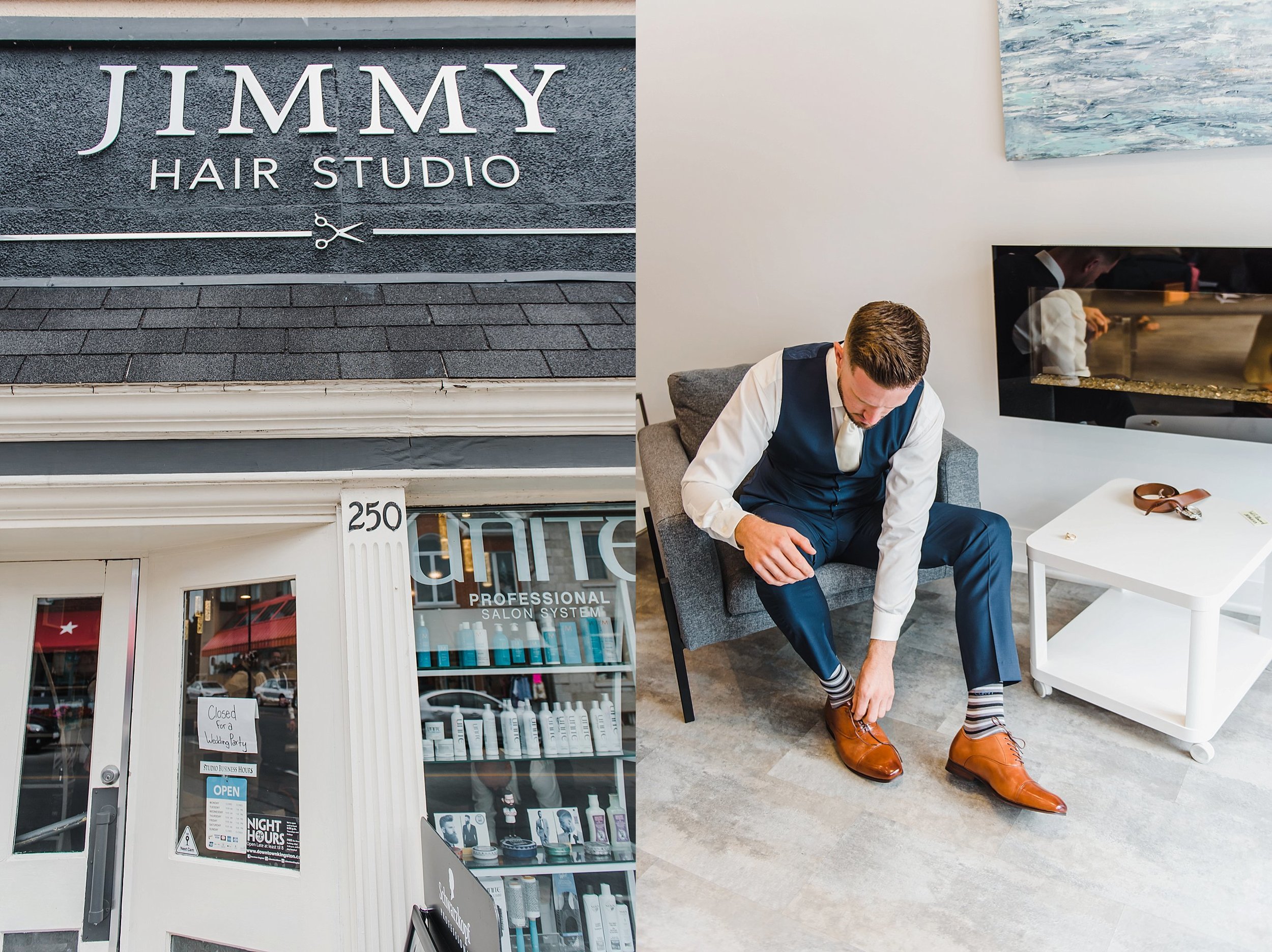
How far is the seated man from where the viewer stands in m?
2.19

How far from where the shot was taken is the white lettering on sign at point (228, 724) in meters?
1.81

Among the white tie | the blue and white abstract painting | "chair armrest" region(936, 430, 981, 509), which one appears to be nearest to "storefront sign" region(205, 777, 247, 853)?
the white tie

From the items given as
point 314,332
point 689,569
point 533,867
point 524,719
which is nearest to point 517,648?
point 524,719

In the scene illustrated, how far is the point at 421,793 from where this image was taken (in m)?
1.67

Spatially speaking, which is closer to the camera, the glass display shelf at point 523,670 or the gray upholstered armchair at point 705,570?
the glass display shelf at point 523,670

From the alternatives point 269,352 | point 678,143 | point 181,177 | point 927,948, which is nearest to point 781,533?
point 927,948

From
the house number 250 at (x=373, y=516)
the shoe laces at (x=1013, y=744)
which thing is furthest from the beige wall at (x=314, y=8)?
the shoe laces at (x=1013, y=744)

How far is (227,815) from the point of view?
1.82 metres

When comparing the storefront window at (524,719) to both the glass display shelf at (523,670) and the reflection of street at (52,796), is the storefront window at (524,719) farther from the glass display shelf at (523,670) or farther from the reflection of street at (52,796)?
the reflection of street at (52,796)

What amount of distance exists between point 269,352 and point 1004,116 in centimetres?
237

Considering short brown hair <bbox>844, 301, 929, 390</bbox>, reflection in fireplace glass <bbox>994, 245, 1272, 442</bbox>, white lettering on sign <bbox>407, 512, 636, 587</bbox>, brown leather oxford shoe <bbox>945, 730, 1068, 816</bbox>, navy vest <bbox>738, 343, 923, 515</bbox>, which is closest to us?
white lettering on sign <bbox>407, 512, 636, 587</bbox>

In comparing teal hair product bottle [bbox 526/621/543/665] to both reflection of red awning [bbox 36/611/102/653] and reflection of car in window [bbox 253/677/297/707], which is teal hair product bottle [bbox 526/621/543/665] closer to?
reflection of car in window [bbox 253/677/297/707]

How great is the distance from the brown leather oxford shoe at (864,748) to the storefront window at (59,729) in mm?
1649

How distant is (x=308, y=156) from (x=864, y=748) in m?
1.76
